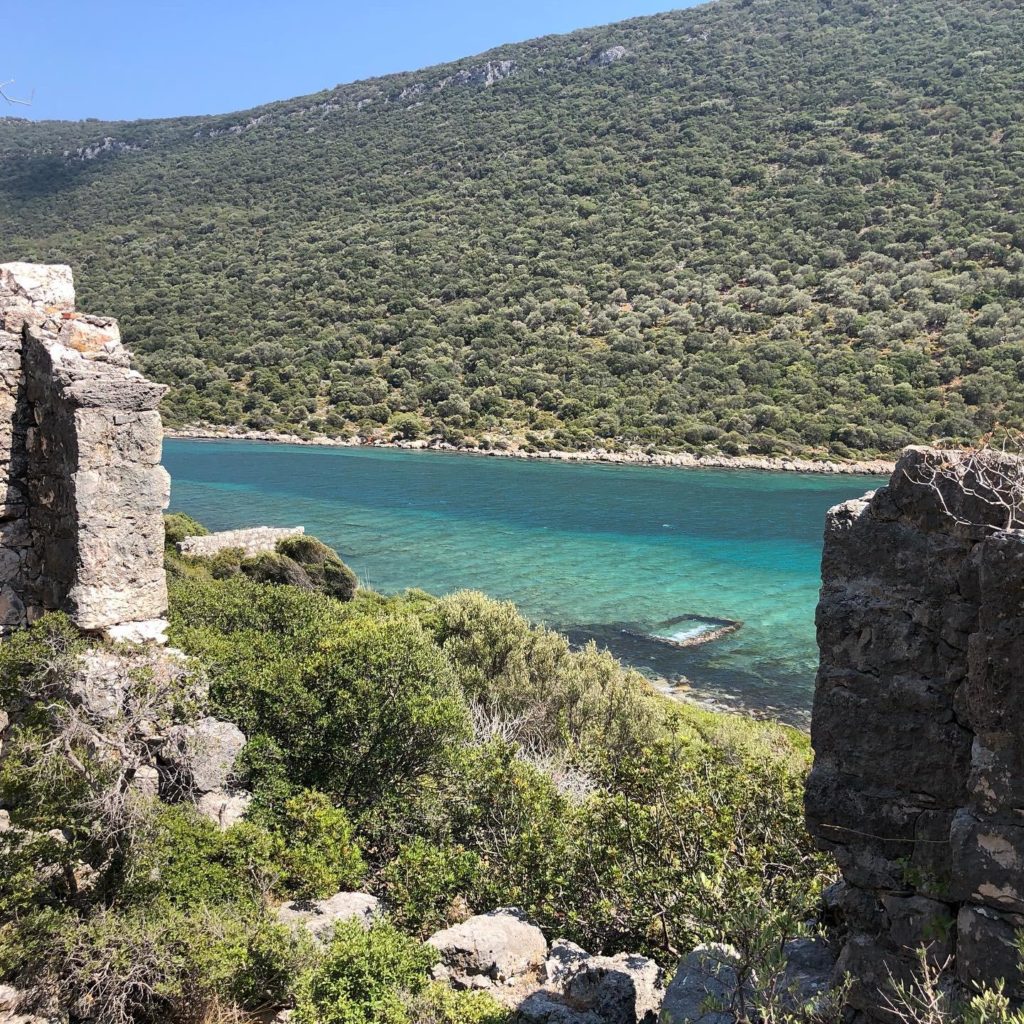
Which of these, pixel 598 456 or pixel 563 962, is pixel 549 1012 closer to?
pixel 563 962

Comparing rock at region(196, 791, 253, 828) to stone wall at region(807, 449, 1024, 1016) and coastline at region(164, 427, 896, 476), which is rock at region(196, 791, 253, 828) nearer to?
stone wall at region(807, 449, 1024, 1016)

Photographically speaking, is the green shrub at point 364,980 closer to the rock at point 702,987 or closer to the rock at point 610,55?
the rock at point 702,987

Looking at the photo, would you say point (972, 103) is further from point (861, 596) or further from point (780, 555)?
point (861, 596)

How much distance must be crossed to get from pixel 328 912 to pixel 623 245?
77.8m

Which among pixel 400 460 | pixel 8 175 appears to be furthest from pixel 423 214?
pixel 8 175

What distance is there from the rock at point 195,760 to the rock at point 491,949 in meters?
2.32

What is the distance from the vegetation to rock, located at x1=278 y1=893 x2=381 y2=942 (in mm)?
133

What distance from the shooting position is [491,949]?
17.8 ft

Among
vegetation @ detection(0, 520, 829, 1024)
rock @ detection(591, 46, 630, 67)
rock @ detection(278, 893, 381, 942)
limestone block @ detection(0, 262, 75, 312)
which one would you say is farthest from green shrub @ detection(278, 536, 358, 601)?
rock @ detection(591, 46, 630, 67)

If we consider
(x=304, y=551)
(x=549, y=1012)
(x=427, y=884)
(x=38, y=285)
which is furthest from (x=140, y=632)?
(x=304, y=551)

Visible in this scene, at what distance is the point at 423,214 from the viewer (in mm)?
92250

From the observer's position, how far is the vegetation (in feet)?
15.8

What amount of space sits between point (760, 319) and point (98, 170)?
109 m

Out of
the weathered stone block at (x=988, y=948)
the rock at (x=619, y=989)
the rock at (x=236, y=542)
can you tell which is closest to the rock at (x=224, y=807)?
the rock at (x=619, y=989)
